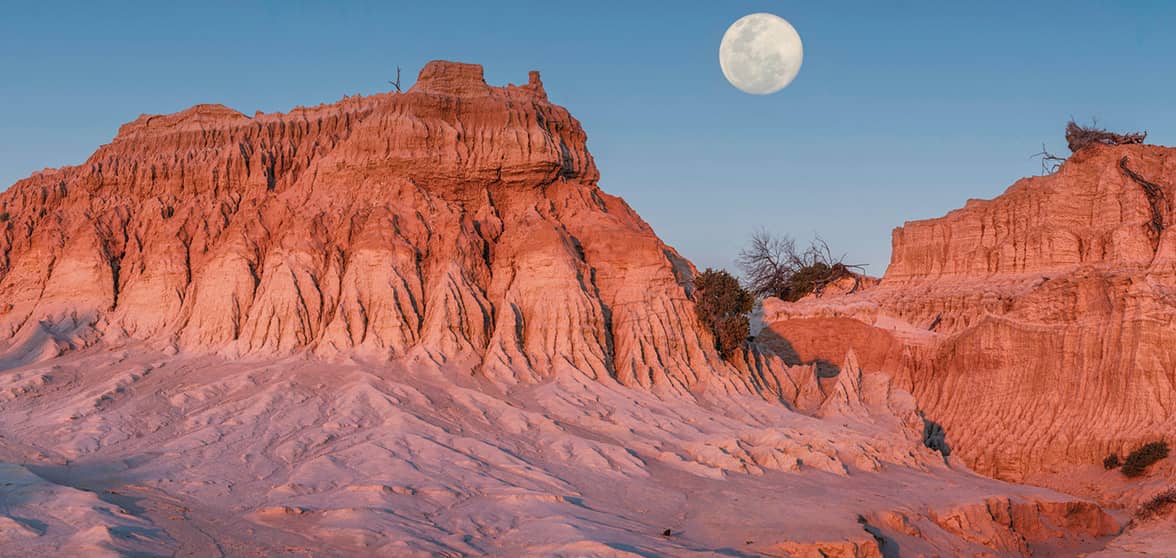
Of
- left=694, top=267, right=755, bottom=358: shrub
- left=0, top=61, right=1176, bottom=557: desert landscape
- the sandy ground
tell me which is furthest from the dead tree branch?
left=694, top=267, right=755, bottom=358: shrub

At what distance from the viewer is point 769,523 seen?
2362 cm

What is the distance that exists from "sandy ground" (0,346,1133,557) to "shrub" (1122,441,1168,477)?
314 centimetres

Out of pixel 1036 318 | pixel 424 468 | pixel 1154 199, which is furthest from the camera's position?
pixel 1154 199

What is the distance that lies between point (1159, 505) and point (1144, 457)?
4.33m

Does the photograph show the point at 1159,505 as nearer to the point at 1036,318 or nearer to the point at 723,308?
the point at 1036,318

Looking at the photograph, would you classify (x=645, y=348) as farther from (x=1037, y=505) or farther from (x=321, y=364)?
(x=1037, y=505)

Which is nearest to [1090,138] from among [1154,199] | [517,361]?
[1154,199]

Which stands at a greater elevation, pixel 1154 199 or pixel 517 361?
pixel 1154 199

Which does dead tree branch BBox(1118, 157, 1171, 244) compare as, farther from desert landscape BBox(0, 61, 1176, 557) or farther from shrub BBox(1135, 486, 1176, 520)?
shrub BBox(1135, 486, 1176, 520)

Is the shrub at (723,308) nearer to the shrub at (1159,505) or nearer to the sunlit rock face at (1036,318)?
the sunlit rock face at (1036,318)

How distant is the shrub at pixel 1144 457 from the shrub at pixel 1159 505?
319 centimetres

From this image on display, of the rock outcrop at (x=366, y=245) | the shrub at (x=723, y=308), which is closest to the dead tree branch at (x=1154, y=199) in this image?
the shrub at (x=723, y=308)

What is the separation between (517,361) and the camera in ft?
114

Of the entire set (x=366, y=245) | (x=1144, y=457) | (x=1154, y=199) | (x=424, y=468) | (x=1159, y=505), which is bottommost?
(x=1159, y=505)
